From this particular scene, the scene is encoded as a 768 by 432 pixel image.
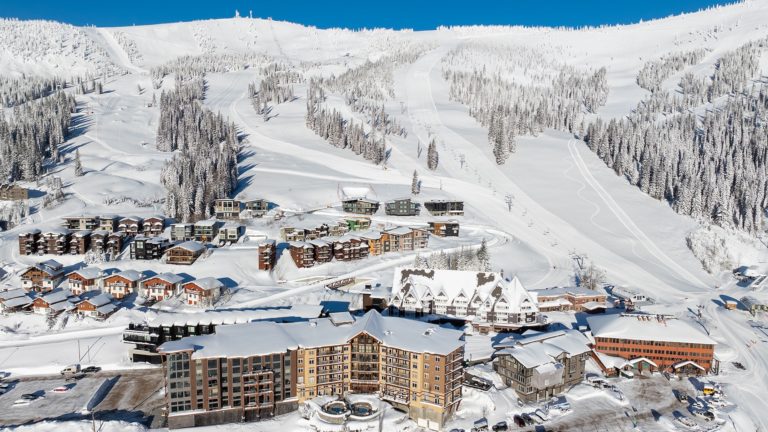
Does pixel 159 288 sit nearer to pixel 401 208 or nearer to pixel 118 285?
pixel 118 285

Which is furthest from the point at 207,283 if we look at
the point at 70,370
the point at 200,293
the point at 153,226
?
the point at 153,226

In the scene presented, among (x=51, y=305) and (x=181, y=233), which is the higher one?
(x=181, y=233)

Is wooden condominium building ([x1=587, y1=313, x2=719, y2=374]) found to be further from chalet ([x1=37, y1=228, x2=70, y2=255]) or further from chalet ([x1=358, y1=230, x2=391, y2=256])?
chalet ([x1=37, y1=228, x2=70, y2=255])

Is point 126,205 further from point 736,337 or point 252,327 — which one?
point 736,337

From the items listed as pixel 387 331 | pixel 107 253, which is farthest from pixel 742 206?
pixel 107 253

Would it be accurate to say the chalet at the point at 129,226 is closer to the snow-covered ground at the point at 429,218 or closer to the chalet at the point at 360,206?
the snow-covered ground at the point at 429,218
